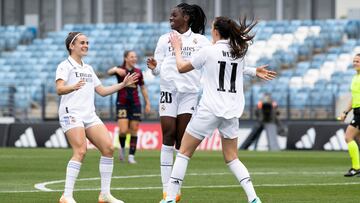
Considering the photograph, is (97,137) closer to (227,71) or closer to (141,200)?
(141,200)

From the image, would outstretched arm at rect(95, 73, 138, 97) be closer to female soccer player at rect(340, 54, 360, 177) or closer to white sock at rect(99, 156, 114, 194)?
white sock at rect(99, 156, 114, 194)

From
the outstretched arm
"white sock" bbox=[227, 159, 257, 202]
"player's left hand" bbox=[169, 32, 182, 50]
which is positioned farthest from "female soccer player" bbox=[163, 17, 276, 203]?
the outstretched arm

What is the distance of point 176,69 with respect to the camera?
43.8ft

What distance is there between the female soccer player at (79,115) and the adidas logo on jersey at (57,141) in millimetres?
21266

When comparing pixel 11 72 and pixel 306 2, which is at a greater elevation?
pixel 306 2

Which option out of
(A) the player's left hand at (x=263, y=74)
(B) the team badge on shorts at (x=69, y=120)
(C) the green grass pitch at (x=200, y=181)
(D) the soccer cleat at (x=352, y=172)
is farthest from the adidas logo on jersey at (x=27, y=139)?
(A) the player's left hand at (x=263, y=74)

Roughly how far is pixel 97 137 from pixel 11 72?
3426 centimetres

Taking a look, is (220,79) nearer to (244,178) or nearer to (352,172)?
(244,178)

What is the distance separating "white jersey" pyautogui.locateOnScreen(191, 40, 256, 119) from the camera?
1148 centimetres

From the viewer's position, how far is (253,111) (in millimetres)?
35406

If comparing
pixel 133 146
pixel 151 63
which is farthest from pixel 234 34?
pixel 133 146

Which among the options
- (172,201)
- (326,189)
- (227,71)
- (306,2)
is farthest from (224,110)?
(306,2)

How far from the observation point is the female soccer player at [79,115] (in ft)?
40.9

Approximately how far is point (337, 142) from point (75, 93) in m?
19.1
